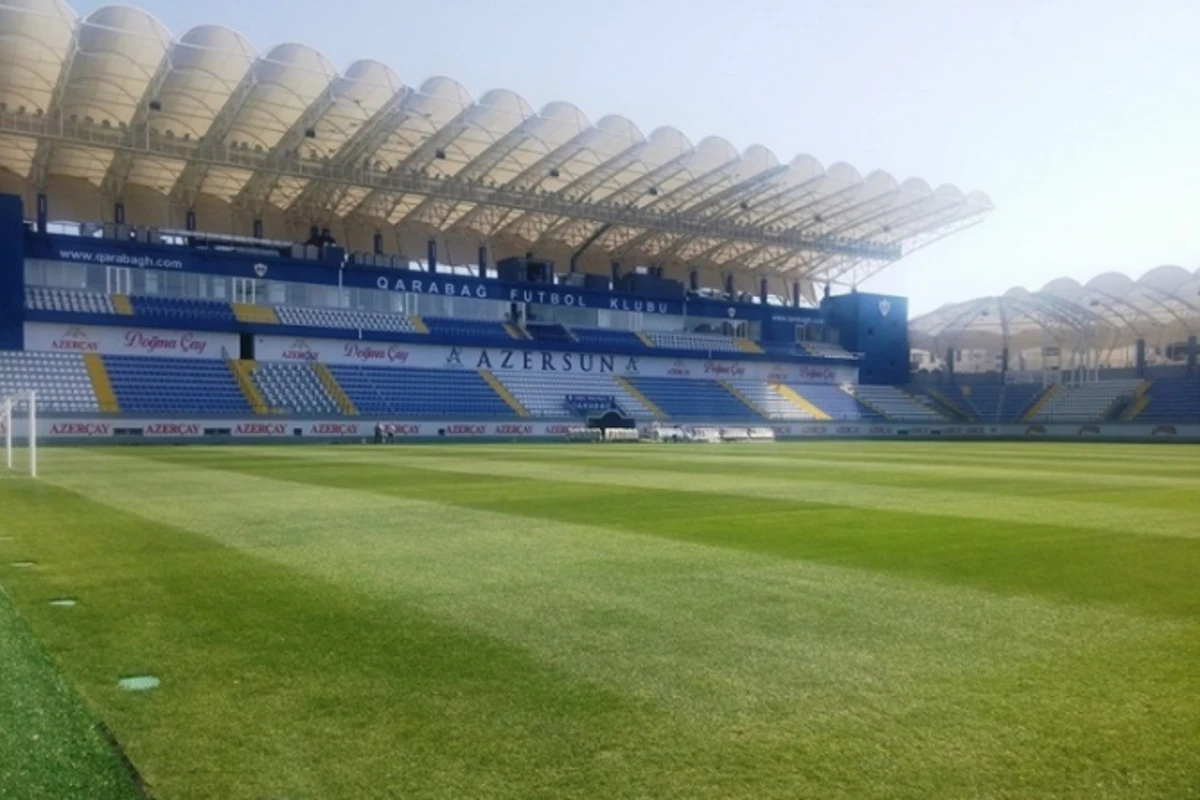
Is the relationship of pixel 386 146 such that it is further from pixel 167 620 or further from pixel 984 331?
pixel 984 331

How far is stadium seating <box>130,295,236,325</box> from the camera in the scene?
4394 cm

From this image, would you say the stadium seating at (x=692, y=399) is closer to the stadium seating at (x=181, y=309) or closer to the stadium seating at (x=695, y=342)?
the stadium seating at (x=695, y=342)

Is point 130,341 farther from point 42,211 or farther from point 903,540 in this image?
point 903,540

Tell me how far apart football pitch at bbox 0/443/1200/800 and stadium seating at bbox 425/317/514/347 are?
41044mm

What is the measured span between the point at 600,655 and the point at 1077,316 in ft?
213

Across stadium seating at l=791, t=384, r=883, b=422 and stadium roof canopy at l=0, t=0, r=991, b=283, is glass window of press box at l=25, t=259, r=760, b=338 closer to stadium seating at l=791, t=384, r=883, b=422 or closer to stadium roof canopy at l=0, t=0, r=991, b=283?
stadium roof canopy at l=0, t=0, r=991, b=283

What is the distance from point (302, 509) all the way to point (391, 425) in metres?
31.9

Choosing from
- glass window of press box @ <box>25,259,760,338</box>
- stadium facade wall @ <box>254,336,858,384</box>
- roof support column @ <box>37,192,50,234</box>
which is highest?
roof support column @ <box>37,192,50,234</box>

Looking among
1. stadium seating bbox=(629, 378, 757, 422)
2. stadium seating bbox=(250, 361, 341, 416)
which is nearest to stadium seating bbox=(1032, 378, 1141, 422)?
stadium seating bbox=(629, 378, 757, 422)

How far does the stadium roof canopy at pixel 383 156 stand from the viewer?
3453cm

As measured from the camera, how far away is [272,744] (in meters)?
3.77

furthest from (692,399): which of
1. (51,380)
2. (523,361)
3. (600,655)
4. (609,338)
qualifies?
(600,655)

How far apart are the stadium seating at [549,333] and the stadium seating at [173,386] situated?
1837cm

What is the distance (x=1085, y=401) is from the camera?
6256 cm
